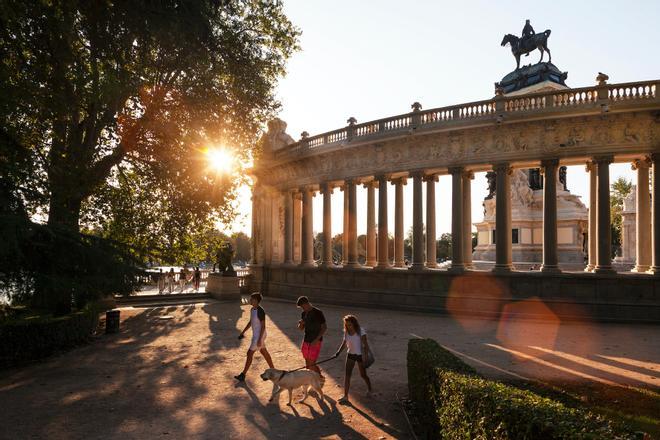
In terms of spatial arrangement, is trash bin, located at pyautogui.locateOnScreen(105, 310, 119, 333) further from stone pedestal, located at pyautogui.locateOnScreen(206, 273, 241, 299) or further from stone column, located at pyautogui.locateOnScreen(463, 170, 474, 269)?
→ stone column, located at pyautogui.locateOnScreen(463, 170, 474, 269)

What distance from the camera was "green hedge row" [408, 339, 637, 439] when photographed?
4.79 meters

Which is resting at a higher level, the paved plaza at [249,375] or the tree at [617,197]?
the tree at [617,197]

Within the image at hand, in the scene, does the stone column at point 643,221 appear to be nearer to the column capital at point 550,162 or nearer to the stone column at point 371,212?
the column capital at point 550,162

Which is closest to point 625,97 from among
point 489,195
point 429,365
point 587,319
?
point 587,319

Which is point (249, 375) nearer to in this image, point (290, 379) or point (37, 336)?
point (290, 379)

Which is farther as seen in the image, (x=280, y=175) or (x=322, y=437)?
(x=280, y=175)

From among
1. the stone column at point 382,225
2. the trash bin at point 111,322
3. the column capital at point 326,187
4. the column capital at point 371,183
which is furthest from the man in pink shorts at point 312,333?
the column capital at point 326,187

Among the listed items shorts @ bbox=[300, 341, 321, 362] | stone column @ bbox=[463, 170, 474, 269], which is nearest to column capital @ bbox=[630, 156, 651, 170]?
stone column @ bbox=[463, 170, 474, 269]

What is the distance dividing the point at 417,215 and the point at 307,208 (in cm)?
1013

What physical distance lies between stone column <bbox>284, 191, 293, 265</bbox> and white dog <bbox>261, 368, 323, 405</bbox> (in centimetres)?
2693

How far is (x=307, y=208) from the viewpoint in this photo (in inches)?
1399

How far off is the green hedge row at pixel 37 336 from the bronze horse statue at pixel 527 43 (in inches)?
1466

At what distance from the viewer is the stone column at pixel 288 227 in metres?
37.1

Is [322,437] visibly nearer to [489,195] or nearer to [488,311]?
[488,311]
